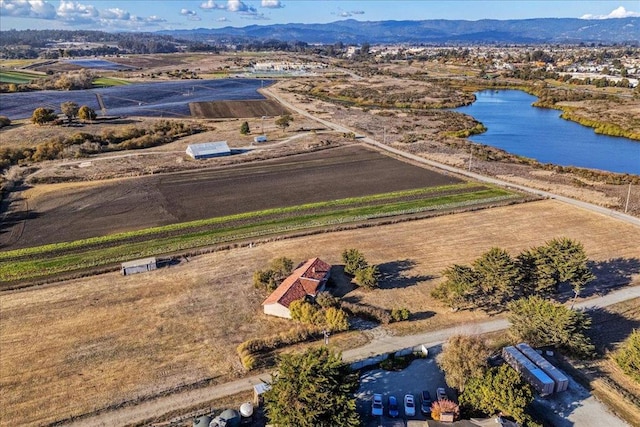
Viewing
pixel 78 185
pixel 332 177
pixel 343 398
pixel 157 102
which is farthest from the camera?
pixel 157 102

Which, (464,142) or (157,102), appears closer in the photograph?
(464,142)

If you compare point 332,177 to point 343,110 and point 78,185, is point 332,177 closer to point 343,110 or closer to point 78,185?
point 78,185

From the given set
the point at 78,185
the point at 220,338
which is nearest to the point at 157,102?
the point at 78,185

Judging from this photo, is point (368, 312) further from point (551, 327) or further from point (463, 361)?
point (551, 327)

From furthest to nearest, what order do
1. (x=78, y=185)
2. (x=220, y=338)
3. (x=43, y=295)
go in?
(x=78, y=185), (x=43, y=295), (x=220, y=338)

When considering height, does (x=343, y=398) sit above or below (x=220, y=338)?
above

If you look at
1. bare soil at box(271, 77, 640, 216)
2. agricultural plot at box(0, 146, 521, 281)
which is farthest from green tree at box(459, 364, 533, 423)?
bare soil at box(271, 77, 640, 216)

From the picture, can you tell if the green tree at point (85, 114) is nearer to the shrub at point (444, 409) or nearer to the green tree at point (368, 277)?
the green tree at point (368, 277)

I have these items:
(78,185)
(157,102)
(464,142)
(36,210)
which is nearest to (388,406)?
(36,210)
